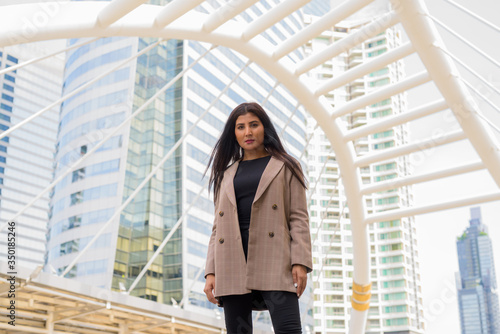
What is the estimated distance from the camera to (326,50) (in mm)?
6543

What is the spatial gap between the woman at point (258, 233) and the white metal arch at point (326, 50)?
2382 millimetres

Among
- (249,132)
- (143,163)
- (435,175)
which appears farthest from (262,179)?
(143,163)

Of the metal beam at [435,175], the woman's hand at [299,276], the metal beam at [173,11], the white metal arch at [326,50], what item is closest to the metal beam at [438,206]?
the white metal arch at [326,50]

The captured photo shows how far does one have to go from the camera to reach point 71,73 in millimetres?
52375

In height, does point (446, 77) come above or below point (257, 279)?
above

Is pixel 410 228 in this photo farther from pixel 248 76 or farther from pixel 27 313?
pixel 27 313

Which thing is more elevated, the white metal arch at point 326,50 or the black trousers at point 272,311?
the white metal arch at point 326,50

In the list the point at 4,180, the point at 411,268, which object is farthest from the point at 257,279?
the point at 411,268

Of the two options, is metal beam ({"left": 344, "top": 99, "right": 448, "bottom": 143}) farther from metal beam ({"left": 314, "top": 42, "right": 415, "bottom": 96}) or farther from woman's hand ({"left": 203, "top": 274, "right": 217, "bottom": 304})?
A: woman's hand ({"left": 203, "top": 274, "right": 217, "bottom": 304})

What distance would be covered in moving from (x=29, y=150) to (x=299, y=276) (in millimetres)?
66211

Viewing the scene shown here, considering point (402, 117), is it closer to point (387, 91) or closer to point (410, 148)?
point (387, 91)

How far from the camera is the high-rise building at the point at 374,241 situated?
5747cm

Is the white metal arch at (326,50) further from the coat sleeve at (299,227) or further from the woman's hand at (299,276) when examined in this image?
the woman's hand at (299,276)

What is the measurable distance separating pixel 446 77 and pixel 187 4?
3.10 metres
